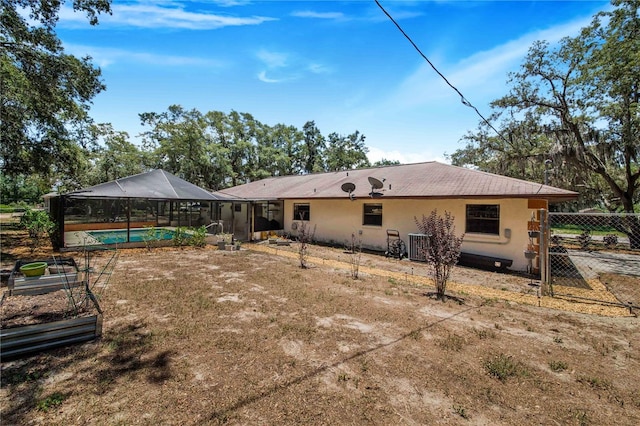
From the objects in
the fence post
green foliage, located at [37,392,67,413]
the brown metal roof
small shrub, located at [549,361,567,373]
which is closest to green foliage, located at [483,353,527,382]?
small shrub, located at [549,361,567,373]

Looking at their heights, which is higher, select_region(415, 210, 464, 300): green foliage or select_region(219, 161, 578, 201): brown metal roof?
select_region(219, 161, 578, 201): brown metal roof

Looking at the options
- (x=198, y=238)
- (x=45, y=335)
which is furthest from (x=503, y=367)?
(x=198, y=238)

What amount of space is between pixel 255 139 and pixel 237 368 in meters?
32.5

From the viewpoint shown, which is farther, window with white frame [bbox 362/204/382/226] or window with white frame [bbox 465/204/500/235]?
window with white frame [bbox 362/204/382/226]

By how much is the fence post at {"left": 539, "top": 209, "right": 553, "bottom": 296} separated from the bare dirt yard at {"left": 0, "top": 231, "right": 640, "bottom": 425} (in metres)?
0.56

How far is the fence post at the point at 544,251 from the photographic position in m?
6.39

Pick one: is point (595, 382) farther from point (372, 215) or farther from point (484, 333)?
point (372, 215)

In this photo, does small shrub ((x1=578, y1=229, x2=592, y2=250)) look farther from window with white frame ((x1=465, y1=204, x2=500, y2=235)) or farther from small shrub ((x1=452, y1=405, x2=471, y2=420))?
small shrub ((x1=452, y1=405, x2=471, y2=420))

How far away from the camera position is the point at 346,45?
634 cm

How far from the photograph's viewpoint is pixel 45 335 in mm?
3730

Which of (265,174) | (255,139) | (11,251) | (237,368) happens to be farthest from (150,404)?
(255,139)

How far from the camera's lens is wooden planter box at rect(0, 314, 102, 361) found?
350 cm

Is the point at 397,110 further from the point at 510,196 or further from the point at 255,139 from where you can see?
the point at 255,139

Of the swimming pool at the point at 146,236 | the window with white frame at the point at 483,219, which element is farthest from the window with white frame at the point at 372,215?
the swimming pool at the point at 146,236
